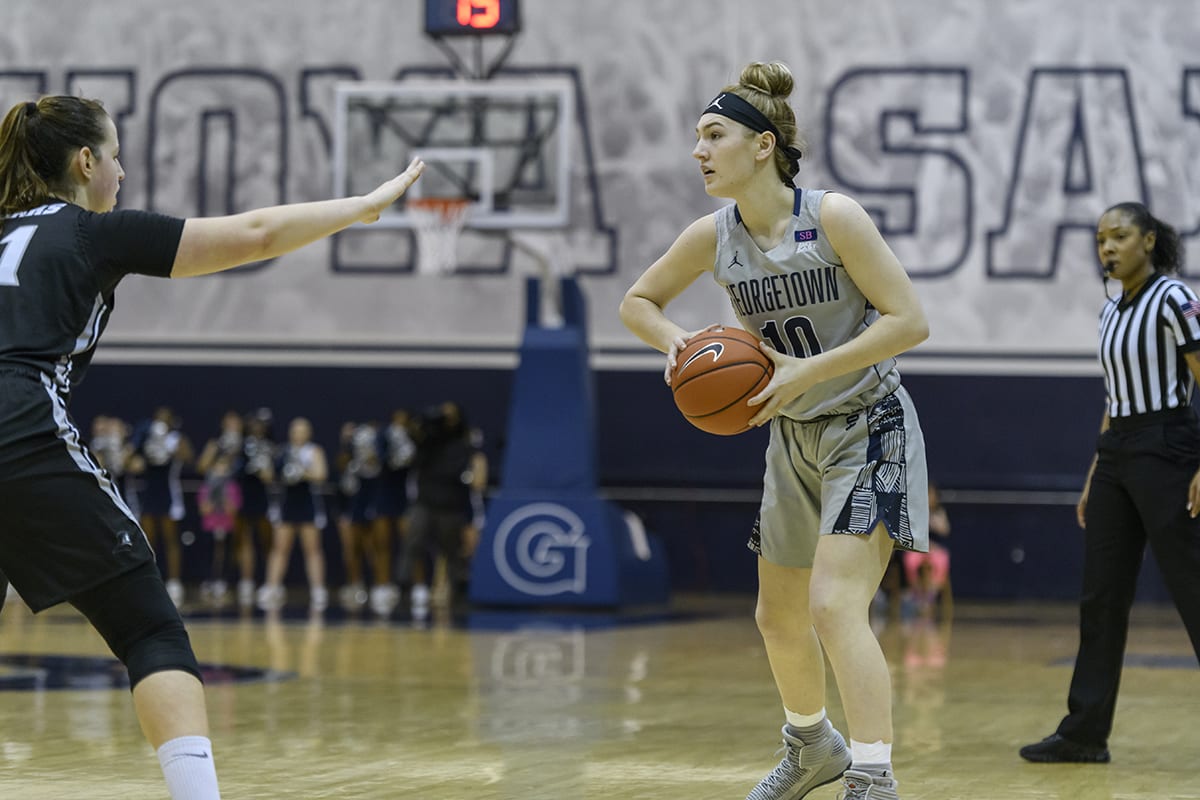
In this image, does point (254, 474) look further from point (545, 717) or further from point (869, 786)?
point (869, 786)

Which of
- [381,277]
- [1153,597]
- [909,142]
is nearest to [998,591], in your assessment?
[1153,597]

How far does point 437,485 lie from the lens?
15305mm

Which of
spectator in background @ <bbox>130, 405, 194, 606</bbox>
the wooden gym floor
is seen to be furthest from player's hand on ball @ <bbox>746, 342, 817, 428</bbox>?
spectator in background @ <bbox>130, 405, 194, 606</bbox>

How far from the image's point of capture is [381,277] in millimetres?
19078

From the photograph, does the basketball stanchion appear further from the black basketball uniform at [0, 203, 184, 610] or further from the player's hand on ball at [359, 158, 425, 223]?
the black basketball uniform at [0, 203, 184, 610]

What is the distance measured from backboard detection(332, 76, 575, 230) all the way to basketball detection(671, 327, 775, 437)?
436 inches

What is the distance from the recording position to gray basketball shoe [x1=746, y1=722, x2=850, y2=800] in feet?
15.4

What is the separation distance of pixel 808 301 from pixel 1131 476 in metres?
1.98

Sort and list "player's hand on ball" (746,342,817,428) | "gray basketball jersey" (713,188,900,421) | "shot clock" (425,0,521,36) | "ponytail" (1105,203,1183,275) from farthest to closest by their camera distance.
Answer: "shot clock" (425,0,521,36) < "ponytail" (1105,203,1183,275) < "gray basketball jersey" (713,188,900,421) < "player's hand on ball" (746,342,817,428)

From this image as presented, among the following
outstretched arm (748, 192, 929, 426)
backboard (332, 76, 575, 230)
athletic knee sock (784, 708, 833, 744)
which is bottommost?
athletic knee sock (784, 708, 833, 744)

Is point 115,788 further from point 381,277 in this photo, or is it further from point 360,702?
point 381,277

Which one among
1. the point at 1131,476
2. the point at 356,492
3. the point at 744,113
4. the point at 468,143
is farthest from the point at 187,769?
the point at 356,492

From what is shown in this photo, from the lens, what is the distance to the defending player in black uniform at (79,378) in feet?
11.6

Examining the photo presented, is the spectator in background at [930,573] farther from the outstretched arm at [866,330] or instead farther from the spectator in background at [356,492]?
the outstretched arm at [866,330]
